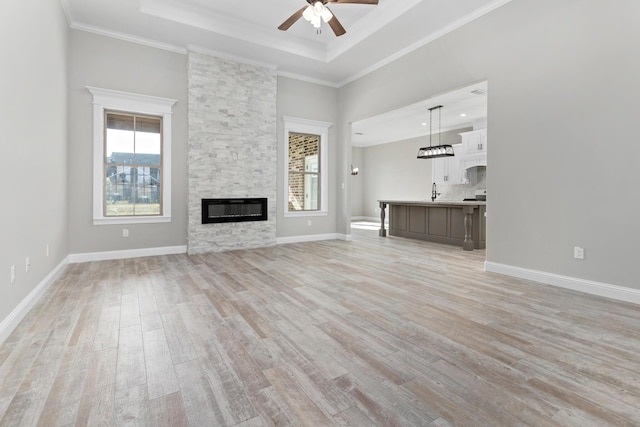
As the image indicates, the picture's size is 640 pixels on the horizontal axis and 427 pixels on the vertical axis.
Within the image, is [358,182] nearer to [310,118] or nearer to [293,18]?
[310,118]

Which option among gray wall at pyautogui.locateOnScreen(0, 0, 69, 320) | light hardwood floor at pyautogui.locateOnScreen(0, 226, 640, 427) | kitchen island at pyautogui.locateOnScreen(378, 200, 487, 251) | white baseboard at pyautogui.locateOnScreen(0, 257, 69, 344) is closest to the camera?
light hardwood floor at pyautogui.locateOnScreen(0, 226, 640, 427)

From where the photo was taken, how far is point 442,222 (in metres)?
6.75

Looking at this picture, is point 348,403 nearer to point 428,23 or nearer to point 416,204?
point 428,23

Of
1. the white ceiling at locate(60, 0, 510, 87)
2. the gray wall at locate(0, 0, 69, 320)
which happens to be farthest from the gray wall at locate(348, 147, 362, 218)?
the gray wall at locate(0, 0, 69, 320)

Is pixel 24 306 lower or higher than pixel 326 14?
lower

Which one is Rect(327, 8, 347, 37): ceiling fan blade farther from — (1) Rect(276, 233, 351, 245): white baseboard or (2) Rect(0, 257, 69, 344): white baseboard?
(2) Rect(0, 257, 69, 344): white baseboard

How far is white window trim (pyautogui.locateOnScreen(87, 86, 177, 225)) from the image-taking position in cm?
483

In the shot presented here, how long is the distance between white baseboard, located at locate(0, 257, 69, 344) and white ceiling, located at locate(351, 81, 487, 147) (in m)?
5.63

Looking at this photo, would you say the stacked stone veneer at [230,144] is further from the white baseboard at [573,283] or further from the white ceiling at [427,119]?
the white baseboard at [573,283]

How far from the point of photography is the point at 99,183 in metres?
4.88

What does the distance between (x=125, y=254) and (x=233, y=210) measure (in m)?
1.86

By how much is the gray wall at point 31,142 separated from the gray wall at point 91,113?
1.70ft

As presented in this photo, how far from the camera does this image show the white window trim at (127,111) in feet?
15.8

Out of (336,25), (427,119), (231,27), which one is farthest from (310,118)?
(427,119)
